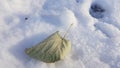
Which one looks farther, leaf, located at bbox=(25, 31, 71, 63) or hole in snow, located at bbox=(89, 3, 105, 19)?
hole in snow, located at bbox=(89, 3, 105, 19)

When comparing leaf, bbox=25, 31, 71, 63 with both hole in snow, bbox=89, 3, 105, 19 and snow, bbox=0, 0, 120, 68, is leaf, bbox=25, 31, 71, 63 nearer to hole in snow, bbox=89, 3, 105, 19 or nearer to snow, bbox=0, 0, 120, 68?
snow, bbox=0, 0, 120, 68

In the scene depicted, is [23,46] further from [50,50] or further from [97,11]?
[97,11]

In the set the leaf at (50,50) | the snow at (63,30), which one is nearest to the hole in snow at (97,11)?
the snow at (63,30)

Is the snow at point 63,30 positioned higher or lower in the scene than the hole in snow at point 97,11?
lower

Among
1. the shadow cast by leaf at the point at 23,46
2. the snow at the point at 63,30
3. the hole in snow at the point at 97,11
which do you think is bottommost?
the shadow cast by leaf at the point at 23,46

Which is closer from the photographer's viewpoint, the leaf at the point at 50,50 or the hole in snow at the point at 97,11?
the leaf at the point at 50,50

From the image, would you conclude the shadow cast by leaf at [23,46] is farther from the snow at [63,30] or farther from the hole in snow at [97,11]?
the hole in snow at [97,11]

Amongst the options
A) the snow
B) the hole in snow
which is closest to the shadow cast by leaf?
the snow
